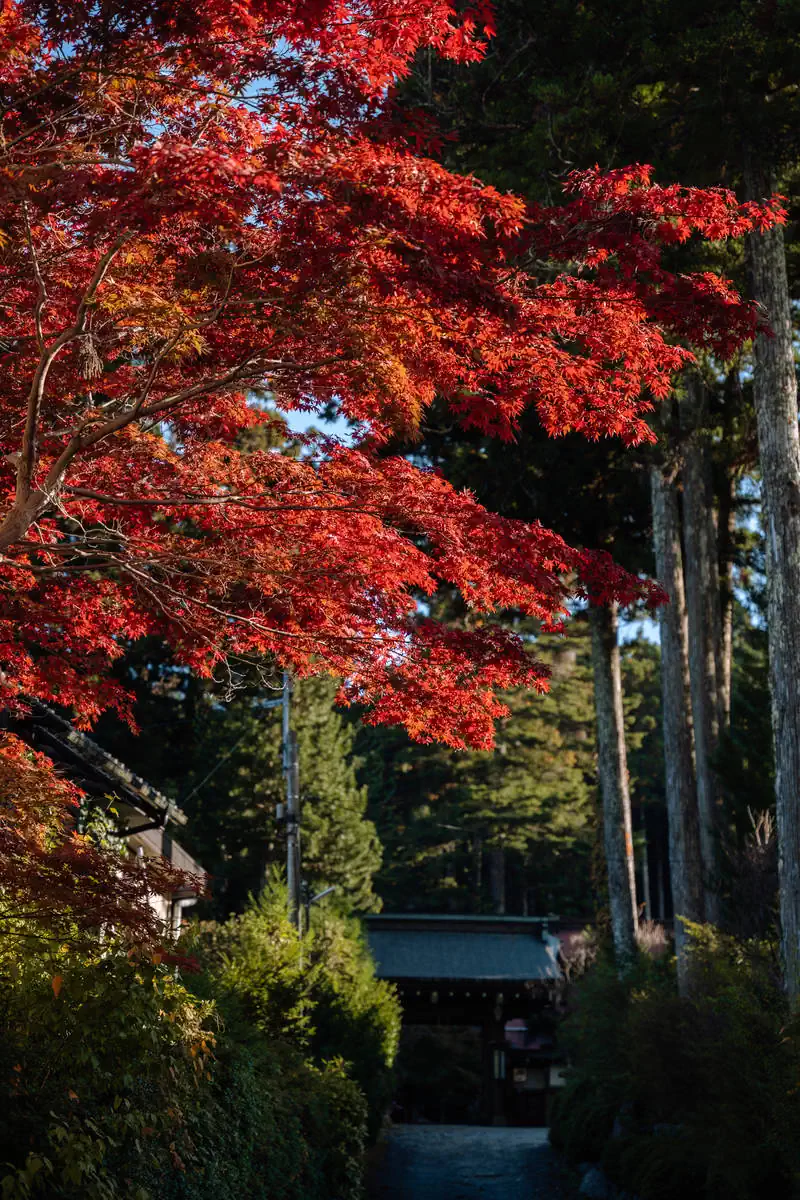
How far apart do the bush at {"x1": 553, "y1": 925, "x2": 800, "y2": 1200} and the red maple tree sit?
3568 mm

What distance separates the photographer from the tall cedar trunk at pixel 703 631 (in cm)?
1916

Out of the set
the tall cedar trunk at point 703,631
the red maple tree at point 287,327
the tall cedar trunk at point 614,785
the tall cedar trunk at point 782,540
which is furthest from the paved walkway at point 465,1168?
the red maple tree at point 287,327

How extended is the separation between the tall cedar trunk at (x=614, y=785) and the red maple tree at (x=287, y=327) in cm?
1300

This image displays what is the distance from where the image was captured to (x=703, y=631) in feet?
64.3

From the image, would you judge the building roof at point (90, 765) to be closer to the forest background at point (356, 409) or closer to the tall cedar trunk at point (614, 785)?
the forest background at point (356, 409)

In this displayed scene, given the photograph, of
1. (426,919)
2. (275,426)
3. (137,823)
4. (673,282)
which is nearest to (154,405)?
(275,426)

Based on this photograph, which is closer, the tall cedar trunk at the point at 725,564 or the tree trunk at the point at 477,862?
the tall cedar trunk at the point at 725,564

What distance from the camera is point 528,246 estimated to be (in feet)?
20.6

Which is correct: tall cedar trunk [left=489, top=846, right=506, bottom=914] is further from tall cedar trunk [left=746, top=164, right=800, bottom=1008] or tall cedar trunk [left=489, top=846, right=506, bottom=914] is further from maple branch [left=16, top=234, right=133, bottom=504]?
maple branch [left=16, top=234, right=133, bottom=504]

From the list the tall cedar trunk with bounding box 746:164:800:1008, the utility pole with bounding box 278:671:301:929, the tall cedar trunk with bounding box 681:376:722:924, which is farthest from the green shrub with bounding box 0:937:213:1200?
the tall cedar trunk with bounding box 681:376:722:924

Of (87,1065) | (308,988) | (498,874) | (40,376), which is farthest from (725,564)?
(498,874)

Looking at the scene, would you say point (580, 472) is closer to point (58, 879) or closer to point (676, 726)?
point (676, 726)

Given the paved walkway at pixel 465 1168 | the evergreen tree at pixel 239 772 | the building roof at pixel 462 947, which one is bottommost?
the paved walkway at pixel 465 1168

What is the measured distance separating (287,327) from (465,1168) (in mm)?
17659
